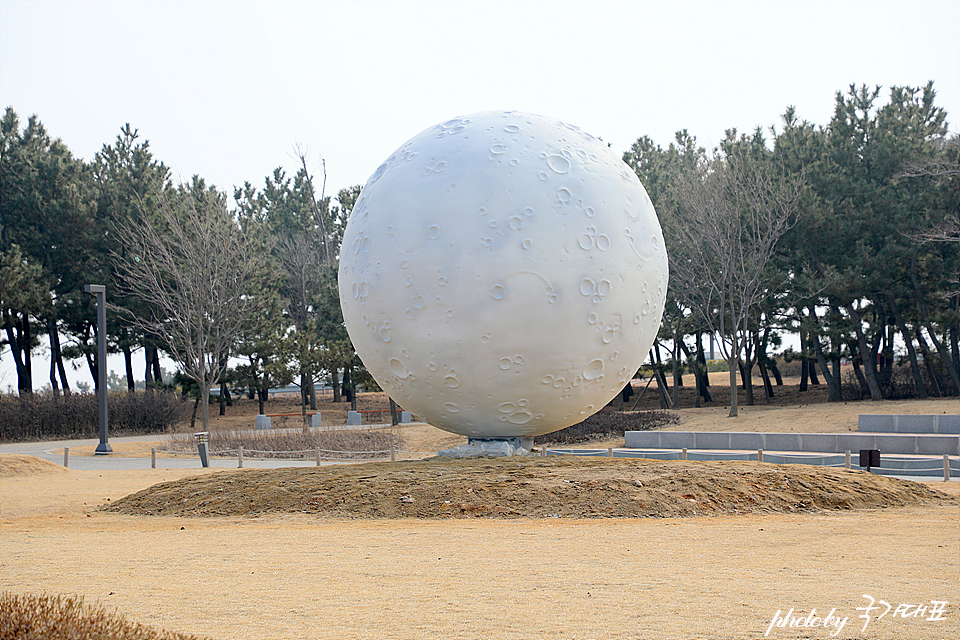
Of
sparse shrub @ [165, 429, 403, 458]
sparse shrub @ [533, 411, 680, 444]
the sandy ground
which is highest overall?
the sandy ground

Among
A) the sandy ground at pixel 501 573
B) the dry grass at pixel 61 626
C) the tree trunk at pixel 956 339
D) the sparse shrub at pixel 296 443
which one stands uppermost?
the tree trunk at pixel 956 339

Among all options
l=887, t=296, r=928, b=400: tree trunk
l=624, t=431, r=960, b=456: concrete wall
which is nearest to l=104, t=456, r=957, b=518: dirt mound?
l=624, t=431, r=960, b=456: concrete wall

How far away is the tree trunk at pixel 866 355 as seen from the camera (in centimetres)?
3612

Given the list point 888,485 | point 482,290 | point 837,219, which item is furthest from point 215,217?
point 888,485

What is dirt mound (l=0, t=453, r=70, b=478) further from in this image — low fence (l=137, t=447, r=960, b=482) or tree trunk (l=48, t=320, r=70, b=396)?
tree trunk (l=48, t=320, r=70, b=396)

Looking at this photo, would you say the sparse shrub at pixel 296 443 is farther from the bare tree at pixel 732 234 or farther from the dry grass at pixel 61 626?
the dry grass at pixel 61 626

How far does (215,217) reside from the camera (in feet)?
138

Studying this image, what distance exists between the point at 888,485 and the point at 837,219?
83.6 feet

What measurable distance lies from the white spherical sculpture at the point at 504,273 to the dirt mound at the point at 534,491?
1341 millimetres

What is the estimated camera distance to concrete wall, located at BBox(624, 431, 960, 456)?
65.1 feet

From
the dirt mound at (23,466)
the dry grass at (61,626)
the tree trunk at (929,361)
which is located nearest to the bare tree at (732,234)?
the tree trunk at (929,361)

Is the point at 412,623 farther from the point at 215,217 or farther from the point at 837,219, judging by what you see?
the point at 215,217

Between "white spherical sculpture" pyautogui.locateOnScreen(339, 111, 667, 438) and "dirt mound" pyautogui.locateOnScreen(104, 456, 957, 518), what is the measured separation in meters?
1.34

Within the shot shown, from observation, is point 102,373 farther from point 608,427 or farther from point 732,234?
point 732,234
